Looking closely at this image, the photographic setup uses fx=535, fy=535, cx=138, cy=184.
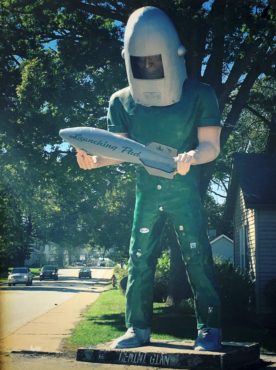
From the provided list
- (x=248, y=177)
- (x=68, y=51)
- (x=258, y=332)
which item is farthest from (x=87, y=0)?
(x=258, y=332)

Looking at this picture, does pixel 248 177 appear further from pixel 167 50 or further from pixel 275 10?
pixel 167 50

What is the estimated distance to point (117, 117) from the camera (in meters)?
5.76

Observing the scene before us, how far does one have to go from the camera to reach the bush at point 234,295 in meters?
12.5

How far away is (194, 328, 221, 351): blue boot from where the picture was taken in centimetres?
507

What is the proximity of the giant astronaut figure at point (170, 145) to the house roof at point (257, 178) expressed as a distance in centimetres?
826

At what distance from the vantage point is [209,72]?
12367 millimetres

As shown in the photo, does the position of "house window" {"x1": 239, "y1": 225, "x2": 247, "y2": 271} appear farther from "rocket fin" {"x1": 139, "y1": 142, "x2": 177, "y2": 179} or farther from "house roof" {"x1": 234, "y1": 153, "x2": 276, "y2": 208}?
"rocket fin" {"x1": 139, "y1": 142, "x2": 177, "y2": 179}

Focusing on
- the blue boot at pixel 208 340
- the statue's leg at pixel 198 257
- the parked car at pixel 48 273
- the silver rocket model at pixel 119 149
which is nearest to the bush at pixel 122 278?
the statue's leg at pixel 198 257

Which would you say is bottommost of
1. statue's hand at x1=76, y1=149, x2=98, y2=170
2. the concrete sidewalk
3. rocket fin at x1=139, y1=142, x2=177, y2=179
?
the concrete sidewalk

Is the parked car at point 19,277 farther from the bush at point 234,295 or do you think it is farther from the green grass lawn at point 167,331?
the bush at point 234,295

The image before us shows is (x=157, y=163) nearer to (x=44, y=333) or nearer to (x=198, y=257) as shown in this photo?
(x=198, y=257)

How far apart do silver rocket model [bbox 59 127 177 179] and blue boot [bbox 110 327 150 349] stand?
63.2 inches

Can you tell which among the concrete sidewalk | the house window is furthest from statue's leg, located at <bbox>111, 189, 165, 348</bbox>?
the house window

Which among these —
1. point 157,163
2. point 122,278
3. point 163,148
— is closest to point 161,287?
point 122,278
